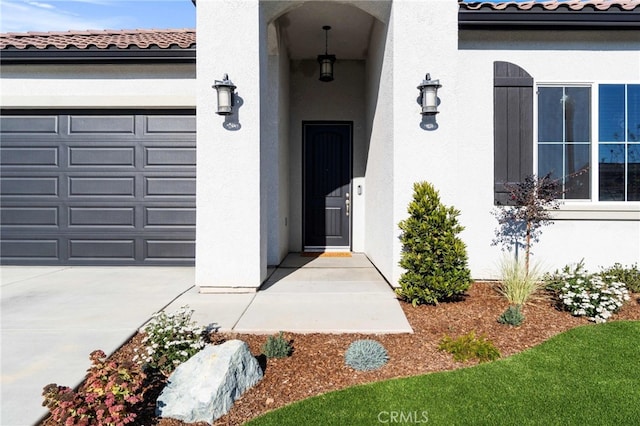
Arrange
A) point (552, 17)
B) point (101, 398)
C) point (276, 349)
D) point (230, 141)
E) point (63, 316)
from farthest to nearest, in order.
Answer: point (552, 17), point (230, 141), point (63, 316), point (276, 349), point (101, 398)

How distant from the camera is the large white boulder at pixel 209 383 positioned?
249 cm

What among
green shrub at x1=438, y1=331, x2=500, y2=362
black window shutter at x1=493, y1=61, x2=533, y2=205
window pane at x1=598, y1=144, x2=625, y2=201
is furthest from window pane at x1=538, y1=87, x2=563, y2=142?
green shrub at x1=438, y1=331, x2=500, y2=362

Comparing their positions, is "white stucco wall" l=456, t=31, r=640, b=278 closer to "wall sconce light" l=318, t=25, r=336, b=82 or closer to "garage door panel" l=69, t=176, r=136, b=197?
"wall sconce light" l=318, t=25, r=336, b=82

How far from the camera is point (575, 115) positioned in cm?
557

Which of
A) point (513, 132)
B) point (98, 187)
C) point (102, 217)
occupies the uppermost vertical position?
point (513, 132)

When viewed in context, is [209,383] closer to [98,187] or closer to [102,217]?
[102,217]

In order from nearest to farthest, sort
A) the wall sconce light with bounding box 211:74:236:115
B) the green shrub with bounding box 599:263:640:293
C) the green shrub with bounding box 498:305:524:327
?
the green shrub with bounding box 498:305:524:327 → the wall sconce light with bounding box 211:74:236:115 → the green shrub with bounding box 599:263:640:293

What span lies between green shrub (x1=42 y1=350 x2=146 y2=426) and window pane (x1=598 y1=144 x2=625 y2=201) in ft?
21.0

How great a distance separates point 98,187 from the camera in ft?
21.7

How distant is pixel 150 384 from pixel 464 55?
5.67 m

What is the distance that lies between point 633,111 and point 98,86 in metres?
8.58

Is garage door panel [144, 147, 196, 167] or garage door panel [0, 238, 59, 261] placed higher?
garage door panel [144, 147, 196, 167]

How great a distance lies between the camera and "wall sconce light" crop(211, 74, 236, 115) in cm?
475

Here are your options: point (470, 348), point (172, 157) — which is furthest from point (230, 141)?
point (470, 348)
